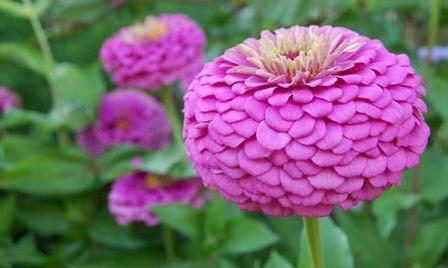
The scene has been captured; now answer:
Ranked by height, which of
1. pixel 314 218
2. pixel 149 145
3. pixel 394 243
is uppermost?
pixel 314 218

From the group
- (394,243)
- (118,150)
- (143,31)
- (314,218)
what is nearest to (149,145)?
(118,150)

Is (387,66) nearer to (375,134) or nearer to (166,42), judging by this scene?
(375,134)

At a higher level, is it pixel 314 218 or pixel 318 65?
pixel 318 65

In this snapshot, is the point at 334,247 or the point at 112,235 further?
the point at 112,235

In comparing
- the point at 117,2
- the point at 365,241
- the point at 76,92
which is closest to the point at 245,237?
the point at 365,241

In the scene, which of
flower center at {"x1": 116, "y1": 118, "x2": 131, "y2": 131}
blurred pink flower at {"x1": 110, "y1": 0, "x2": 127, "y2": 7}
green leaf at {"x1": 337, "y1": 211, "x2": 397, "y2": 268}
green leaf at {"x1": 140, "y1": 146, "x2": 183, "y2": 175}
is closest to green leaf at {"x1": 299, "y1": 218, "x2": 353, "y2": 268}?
green leaf at {"x1": 337, "y1": 211, "x2": 397, "y2": 268}

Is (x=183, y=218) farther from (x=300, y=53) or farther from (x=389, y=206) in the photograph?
(x=300, y=53)

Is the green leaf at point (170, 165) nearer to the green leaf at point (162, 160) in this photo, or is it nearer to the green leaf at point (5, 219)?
the green leaf at point (162, 160)
